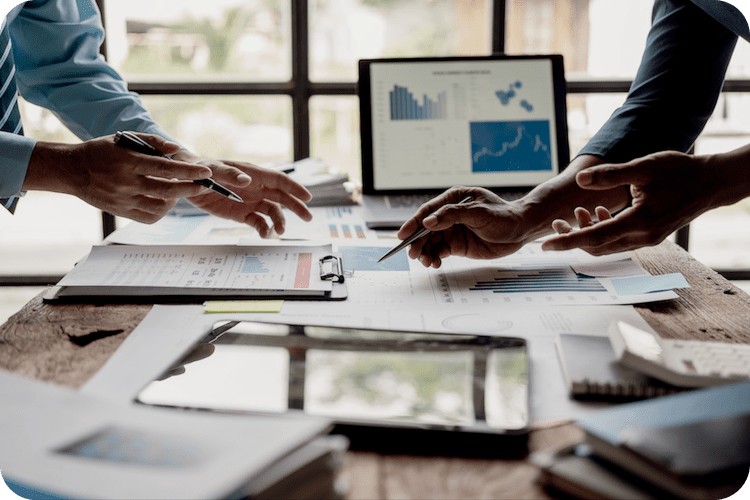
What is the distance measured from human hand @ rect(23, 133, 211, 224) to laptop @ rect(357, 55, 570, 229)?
0.65m

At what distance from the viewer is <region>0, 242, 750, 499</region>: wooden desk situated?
1.49 ft

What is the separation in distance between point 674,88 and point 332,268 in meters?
0.77

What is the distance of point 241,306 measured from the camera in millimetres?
823

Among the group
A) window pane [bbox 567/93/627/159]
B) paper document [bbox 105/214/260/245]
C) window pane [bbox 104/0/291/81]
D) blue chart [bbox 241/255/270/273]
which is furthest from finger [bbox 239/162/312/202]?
window pane [bbox 567/93/627/159]

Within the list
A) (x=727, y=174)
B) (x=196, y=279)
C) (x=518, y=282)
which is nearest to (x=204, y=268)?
(x=196, y=279)

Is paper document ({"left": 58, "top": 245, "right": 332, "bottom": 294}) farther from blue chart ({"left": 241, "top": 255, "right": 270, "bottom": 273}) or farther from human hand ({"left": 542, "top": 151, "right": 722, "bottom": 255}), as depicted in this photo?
human hand ({"left": 542, "top": 151, "right": 722, "bottom": 255})

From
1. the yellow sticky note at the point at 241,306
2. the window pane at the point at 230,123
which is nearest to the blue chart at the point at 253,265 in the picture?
the yellow sticky note at the point at 241,306

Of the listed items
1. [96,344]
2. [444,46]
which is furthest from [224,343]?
[444,46]

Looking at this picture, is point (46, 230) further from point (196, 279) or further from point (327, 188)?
point (196, 279)

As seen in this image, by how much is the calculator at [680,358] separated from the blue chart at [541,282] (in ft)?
0.87

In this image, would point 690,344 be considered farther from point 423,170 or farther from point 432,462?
point 423,170

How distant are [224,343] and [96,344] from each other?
0.16m

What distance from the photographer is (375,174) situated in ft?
5.17

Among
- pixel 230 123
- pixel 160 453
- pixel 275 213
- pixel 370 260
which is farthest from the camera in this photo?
pixel 230 123
